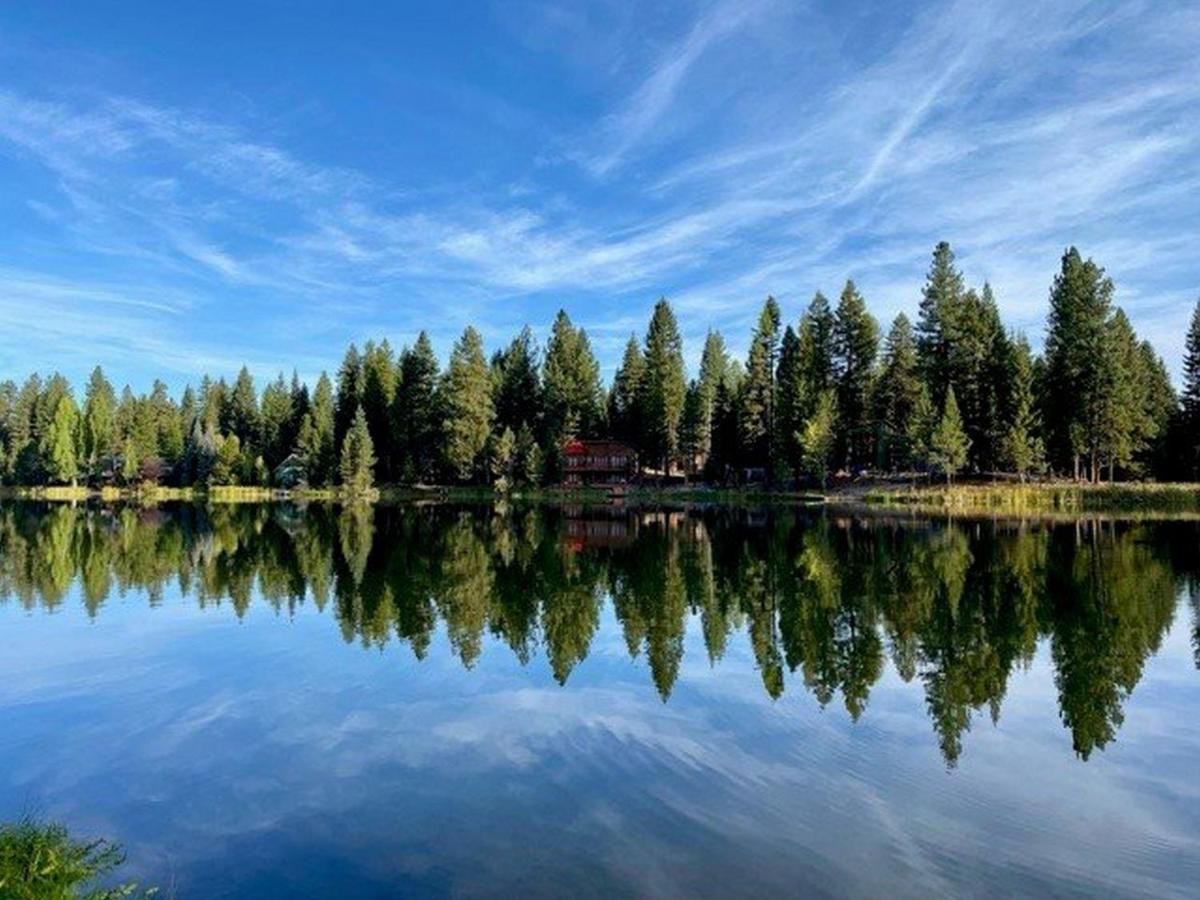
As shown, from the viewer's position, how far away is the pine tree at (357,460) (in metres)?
97.7

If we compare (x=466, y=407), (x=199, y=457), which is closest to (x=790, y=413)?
(x=466, y=407)

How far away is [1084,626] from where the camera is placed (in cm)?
1997

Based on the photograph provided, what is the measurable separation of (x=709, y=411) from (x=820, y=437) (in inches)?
946

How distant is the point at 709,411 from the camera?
9881cm

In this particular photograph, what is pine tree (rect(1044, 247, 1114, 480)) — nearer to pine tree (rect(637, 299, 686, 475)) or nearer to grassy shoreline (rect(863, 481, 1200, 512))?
grassy shoreline (rect(863, 481, 1200, 512))

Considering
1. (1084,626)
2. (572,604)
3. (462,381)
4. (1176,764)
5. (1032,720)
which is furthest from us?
(462,381)

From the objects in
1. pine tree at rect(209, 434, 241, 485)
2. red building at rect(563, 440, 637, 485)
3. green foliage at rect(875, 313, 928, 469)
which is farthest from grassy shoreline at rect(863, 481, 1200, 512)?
pine tree at rect(209, 434, 241, 485)

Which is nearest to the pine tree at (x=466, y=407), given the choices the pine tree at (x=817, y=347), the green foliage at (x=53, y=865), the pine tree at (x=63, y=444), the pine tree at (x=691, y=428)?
the pine tree at (x=691, y=428)

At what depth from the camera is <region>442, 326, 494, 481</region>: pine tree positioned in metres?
96.8

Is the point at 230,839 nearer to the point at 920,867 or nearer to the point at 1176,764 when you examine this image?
the point at 920,867

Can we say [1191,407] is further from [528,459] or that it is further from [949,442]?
[528,459]

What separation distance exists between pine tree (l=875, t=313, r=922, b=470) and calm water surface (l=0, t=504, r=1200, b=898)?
2061 inches

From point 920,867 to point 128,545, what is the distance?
42.6 m

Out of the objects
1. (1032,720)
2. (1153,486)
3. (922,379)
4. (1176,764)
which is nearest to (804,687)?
(1032,720)
